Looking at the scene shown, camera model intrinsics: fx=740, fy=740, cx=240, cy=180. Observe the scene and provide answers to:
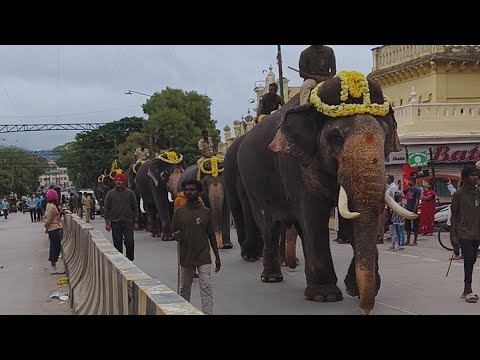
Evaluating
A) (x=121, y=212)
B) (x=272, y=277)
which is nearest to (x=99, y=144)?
(x=121, y=212)

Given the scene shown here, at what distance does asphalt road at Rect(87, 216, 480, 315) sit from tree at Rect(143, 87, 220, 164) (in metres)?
33.0

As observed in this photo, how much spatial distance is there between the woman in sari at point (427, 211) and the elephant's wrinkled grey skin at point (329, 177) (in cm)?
854

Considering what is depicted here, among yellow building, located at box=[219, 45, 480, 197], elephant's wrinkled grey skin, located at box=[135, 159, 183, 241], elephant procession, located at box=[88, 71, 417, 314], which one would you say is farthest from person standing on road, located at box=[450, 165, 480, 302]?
yellow building, located at box=[219, 45, 480, 197]

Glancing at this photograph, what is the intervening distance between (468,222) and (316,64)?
2.98 meters

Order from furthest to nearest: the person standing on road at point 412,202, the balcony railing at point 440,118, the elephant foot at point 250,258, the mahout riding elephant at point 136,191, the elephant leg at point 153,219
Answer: the mahout riding elephant at point 136,191 → the balcony railing at point 440,118 → the elephant leg at point 153,219 → the person standing on road at point 412,202 → the elephant foot at point 250,258

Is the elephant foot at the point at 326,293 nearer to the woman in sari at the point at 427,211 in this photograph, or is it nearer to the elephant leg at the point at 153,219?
the woman in sari at the point at 427,211

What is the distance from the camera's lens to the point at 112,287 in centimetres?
720

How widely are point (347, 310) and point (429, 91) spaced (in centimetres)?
1858

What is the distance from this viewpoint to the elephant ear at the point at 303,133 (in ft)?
28.6

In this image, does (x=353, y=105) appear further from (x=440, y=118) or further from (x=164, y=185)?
(x=440, y=118)

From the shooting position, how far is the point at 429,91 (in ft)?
84.3

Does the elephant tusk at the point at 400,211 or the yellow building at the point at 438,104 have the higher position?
the yellow building at the point at 438,104

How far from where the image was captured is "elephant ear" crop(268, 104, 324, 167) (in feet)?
28.6

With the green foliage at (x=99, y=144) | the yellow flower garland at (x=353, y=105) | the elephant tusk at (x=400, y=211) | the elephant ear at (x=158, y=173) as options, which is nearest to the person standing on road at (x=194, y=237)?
the yellow flower garland at (x=353, y=105)
